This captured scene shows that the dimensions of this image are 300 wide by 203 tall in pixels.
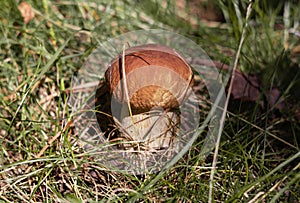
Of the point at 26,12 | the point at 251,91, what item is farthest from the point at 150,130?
the point at 26,12

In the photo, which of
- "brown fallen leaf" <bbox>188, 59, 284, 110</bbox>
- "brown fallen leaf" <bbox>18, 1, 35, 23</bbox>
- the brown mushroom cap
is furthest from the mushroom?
"brown fallen leaf" <bbox>18, 1, 35, 23</bbox>

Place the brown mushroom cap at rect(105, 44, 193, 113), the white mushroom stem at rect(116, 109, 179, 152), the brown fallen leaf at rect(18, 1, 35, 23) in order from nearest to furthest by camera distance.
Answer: the brown mushroom cap at rect(105, 44, 193, 113)
the white mushroom stem at rect(116, 109, 179, 152)
the brown fallen leaf at rect(18, 1, 35, 23)

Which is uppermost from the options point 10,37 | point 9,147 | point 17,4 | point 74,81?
point 17,4

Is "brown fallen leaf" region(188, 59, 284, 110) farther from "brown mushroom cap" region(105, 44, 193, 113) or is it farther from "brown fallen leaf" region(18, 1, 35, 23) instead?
"brown fallen leaf" region(18, 1, 35, 23)

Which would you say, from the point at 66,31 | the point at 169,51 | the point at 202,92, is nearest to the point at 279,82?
the point at 202,92

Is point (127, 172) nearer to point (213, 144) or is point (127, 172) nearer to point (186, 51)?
point (213, 144)

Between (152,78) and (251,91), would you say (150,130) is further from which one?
(251,91)
